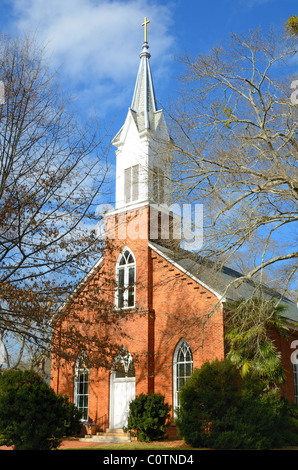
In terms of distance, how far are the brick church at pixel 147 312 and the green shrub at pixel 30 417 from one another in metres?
3.63

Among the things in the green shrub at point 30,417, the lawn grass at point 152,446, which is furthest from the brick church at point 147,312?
the green shrub at point 30,417

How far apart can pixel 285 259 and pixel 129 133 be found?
12.2 metres

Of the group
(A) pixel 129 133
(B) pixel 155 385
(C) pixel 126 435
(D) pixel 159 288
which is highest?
(A) pixel 129 133

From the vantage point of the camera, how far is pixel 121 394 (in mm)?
21750

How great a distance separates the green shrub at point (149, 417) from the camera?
1847 centimetres

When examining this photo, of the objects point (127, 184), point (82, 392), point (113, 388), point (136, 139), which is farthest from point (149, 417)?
point (136, 139)

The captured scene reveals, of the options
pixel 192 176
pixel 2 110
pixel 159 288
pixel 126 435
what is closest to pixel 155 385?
pixel 126 435

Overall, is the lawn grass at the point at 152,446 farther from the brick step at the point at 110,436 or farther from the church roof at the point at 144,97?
the church roof at the point at 144,97

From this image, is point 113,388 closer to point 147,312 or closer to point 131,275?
point 147,312

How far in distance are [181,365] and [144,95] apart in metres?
13.8

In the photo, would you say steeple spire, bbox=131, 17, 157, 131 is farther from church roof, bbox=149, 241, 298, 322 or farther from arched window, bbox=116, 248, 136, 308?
church roof, bbox=149, 241, 298, 322

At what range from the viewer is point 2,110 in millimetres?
11508

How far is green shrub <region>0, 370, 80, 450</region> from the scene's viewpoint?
1360 centimetres

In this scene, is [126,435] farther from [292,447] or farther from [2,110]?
[2,110]
